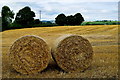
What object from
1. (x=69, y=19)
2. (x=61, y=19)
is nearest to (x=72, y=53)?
(x=61, y=19)

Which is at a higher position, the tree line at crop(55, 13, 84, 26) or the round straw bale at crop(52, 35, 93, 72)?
the tree line at crop(55, 13, 84, 26)

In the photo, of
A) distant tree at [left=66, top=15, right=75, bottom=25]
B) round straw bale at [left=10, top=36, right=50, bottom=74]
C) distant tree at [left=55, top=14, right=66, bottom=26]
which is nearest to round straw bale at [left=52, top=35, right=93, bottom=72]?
round straw bale at [left=10, top=36, right=50, bottom=74]

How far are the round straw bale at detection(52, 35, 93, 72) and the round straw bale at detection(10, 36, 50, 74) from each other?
0.32 metres

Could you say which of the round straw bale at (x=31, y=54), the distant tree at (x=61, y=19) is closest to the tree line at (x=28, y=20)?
the distant tree at (x=61, y=19)

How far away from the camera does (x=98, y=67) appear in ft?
19.4

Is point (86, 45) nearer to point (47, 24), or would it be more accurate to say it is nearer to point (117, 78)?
point (117, 78)

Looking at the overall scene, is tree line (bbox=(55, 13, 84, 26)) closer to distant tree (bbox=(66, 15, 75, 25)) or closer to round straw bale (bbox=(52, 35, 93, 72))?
distant tree (bbox=(66, 15, 75, 25))

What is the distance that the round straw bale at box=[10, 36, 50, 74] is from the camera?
5.42m

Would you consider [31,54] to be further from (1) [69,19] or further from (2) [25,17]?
(2) [25,17]

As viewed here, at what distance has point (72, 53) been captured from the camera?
5.60m

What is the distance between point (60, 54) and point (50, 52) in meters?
0.30

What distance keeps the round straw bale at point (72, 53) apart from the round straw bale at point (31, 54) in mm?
317

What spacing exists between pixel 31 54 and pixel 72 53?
1.06 m

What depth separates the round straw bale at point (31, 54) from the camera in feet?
17.8
